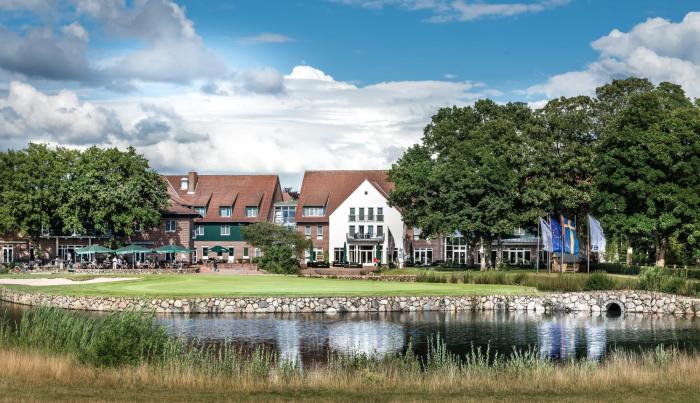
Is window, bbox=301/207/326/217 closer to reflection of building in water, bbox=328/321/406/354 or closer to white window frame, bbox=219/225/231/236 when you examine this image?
white window frame, bbox=219/225/231/236

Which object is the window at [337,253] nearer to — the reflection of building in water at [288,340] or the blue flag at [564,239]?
the blue flag at [564,239]

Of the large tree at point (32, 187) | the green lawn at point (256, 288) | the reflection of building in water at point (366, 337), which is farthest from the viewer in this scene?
the large tree at point (32, 187)

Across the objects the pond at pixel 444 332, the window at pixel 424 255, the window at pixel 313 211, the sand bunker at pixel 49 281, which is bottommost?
the pond at pixel 444 332

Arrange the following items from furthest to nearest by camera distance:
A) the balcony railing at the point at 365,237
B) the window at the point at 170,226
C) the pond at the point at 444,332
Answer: the window at the point at 170,226 → the balcony railing at the point at 365,237 → the pond at the point at 444,332

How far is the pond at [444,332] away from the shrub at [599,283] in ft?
15.0

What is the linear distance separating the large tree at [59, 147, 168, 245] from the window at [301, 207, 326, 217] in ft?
52.6

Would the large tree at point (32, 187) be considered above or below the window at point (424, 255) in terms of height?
above

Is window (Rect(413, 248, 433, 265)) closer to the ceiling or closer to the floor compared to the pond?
closer to the ceiling

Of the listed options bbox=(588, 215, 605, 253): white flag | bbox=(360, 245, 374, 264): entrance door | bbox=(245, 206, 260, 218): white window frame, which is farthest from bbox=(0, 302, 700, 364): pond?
bbox=(245, 206, 260, 218): white window frame

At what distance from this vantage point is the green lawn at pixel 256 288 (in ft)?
148

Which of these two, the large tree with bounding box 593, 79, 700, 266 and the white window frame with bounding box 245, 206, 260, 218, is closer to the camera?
the large tree with bounding box 593, 79, 700, 266

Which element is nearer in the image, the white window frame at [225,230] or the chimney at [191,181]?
the white window frame at [225,230]

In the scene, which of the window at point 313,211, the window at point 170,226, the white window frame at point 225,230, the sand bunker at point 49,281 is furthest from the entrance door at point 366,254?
the sand bunker at point 49,281

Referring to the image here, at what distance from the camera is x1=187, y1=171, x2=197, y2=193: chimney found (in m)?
93.8
